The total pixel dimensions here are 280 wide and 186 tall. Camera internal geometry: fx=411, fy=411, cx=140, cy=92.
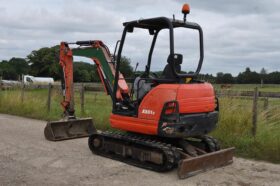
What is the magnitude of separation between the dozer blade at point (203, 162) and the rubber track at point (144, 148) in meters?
0.27

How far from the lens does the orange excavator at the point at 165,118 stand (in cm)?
706

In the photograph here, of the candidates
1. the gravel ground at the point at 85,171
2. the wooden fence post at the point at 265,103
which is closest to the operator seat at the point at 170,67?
the gravel ground at the point at 85,171

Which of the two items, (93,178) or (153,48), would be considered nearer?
(93,178)

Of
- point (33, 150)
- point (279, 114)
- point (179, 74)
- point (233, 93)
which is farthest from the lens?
point (233, 93)

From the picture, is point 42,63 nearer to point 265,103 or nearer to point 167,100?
point 265,103

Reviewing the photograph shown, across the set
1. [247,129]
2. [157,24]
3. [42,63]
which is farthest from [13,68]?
[157,24]

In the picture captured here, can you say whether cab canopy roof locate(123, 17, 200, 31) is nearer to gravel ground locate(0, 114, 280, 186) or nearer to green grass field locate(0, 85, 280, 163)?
gravel ground locate(0, 114, 280, 186)

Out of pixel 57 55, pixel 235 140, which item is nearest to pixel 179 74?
pixel 235 140

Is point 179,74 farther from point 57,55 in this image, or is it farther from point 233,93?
point 57,55

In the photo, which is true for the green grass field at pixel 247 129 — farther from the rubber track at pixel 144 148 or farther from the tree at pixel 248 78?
the tree at pixel 248 78

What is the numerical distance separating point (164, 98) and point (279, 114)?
12.7 ft

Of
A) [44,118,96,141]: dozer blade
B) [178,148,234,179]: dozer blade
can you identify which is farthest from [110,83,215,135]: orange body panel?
[44,118,96,141]: dozer blade

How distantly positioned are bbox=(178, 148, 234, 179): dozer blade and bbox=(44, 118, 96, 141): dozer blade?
13.8 feet

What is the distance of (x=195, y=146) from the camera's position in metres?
8.26
